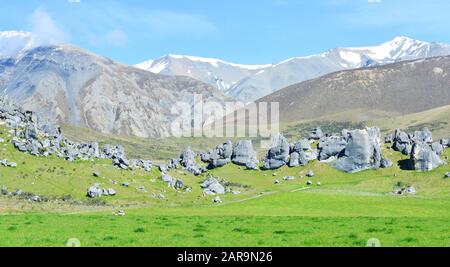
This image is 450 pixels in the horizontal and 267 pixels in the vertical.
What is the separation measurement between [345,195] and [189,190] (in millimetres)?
39369

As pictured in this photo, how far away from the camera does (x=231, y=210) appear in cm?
9825

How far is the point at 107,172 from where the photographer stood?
458 ft

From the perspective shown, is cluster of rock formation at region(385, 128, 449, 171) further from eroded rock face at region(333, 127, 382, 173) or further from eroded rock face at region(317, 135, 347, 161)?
eroded rock face at region(317, 135, 347, 161)

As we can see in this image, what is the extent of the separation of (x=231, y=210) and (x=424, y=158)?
9039 cm

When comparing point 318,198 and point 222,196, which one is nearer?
point 318,198

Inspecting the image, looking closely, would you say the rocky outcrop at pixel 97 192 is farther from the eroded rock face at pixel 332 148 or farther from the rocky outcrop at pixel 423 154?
the rocky outcrop at pixel 423 154

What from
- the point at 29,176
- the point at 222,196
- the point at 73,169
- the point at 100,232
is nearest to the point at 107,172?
the point at 73,169

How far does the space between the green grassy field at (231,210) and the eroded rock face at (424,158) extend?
3.27 m

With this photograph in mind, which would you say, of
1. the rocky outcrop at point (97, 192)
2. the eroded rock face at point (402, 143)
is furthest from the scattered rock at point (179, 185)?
the eroded rock face at point (402, 143)

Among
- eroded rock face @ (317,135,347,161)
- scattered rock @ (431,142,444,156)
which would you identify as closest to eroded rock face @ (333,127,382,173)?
eroded rock face @ (317,135,347,161)

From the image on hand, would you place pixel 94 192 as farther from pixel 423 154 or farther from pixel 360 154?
pixel 423 154

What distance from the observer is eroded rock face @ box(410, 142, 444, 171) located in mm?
166875
